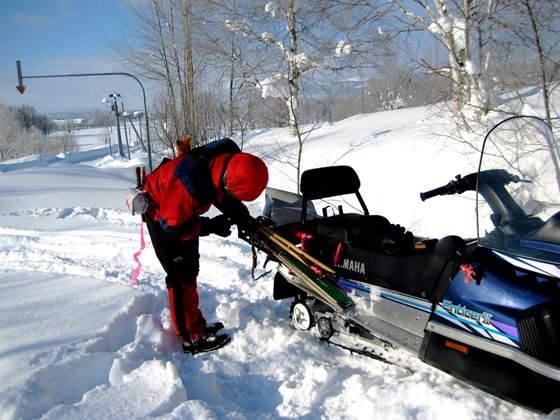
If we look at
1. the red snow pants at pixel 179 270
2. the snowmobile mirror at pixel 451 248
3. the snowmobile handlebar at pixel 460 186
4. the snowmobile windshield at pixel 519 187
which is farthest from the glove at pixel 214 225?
the snowmobile windshield at pixel 519 187

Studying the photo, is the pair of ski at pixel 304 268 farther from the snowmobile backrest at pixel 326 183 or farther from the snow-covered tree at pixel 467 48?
the snow-covered tree at pixel 467 48

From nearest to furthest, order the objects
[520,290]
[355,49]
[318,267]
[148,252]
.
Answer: [520,290]
[318,267]
[148,252]
[355,49]

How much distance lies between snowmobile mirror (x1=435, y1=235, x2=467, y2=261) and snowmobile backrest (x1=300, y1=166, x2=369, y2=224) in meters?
1.08

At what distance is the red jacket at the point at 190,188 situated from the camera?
9.24ft

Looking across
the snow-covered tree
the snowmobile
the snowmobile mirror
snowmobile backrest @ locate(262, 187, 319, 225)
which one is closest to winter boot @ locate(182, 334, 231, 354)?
the snowmobile

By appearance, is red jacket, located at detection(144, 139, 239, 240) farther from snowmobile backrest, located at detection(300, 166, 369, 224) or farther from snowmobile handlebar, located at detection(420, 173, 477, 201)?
snowmobile handlebar, located at detection(420, 173, 477, 201)

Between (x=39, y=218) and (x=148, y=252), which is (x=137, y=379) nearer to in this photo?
(x=148, y=252)

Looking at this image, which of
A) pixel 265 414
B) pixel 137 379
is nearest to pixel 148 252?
pixel 137 379

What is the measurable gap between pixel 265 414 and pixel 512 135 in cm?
223

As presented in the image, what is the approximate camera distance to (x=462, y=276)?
228 cm

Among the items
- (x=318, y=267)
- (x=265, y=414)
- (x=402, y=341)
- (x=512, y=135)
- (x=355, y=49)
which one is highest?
(x=355, y=49)

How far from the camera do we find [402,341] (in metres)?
2.56

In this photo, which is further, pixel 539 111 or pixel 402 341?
pixel 539 111

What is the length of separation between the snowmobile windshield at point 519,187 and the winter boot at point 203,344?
6.51 ft
